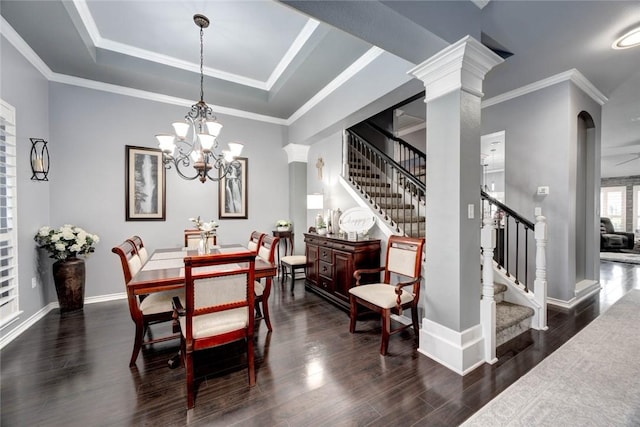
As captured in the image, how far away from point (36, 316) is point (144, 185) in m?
2.04

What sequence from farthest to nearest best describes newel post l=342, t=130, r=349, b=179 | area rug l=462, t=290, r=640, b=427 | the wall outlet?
newel post l=342, t=130, r=349, b=179
the wall outlet
area rug l=462, t=290, r=640, b=427

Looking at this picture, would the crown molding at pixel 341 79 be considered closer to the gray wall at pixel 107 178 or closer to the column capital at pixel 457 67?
the column capital at pixel 457 67

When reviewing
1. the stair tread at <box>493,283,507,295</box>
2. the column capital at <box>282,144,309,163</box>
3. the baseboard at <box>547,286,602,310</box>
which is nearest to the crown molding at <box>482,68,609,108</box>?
the stair tread at <box>493,283,507,295</box>

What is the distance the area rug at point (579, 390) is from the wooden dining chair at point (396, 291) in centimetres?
87

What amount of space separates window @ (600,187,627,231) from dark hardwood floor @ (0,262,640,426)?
11.0 m

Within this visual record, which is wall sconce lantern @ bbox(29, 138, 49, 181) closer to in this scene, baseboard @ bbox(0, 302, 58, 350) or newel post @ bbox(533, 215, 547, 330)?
baseboard @ bbox(0, 302, 58, 350)

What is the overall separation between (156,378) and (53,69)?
4084 millimetres

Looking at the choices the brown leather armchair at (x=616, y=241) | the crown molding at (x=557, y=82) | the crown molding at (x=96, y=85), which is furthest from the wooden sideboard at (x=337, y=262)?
the brown leather armchair at (x=616, y=241)

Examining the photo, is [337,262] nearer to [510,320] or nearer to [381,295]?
[381,295]

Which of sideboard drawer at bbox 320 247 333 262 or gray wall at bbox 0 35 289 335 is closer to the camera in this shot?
gray wall at bbox 0 35 289 335

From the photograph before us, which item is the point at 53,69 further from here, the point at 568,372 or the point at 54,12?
the point at 568,372

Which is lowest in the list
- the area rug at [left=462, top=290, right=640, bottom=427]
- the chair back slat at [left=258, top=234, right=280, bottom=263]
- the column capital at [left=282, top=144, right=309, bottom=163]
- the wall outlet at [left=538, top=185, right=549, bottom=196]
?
the area rug at [left=462, top=290, right=640, bottom=427]

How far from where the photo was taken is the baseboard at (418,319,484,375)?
84.7 inches

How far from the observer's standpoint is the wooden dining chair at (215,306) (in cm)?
176
